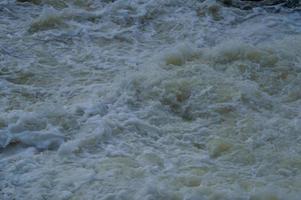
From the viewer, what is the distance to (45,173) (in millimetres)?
4500

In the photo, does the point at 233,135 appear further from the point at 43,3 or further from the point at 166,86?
the point at 43,3

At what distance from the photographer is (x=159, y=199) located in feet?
13.8

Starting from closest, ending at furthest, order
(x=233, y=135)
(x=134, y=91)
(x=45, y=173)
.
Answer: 1. (x=45, y=173)
2. (x=233, y=135)
3. (x=134, y=91)

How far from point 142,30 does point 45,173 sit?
330 cm

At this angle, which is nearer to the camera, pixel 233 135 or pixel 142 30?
pixel 233 135

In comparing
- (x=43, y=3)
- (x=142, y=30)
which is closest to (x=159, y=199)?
(x=142, y=30)

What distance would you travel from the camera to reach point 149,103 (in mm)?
5520

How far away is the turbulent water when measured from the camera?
4430 millimetres

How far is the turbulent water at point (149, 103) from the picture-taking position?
174 inches

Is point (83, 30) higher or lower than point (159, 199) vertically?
higher

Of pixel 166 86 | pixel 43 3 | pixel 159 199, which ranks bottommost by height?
pixel 159 199

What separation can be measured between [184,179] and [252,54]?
2.39m

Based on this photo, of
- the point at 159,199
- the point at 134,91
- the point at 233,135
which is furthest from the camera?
the point at 134,91

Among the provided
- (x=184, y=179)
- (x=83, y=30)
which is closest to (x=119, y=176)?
(x=184, y=179)
